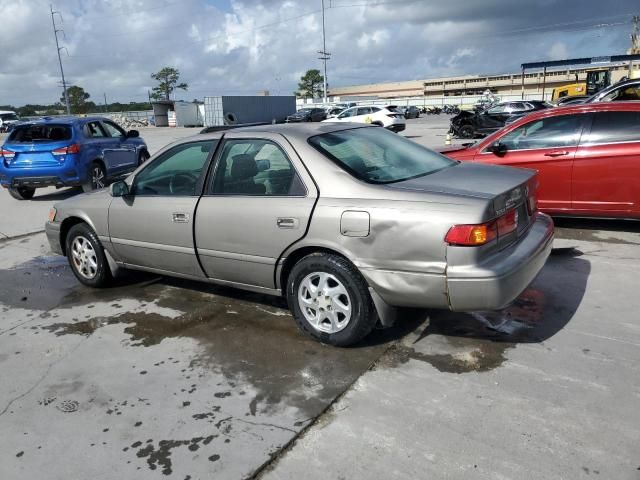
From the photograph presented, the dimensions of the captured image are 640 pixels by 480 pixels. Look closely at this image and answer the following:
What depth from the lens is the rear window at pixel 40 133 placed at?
10258 mm

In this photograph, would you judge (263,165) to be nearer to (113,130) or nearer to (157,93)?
(113,130)

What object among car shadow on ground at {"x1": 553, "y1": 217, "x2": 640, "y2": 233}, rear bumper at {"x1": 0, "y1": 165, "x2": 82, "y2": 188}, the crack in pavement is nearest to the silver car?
the crack in pavement

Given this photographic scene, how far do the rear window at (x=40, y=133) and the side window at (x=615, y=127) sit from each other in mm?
8938

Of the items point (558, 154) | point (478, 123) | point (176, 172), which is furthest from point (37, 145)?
point (478, 123)

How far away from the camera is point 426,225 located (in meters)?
3.15

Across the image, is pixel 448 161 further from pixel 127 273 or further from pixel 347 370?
pixel 127 273

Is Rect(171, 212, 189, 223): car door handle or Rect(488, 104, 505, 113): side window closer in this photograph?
Rect(171, 212, 189, 223): car door handle

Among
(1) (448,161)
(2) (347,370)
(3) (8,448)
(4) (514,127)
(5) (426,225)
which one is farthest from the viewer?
(4) (514,127)

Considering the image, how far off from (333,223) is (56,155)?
849 cm

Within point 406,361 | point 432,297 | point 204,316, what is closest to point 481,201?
point 432,297

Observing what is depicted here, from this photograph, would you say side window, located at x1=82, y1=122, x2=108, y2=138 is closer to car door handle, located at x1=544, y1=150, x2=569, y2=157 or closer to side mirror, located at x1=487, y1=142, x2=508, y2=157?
side mirror, located at x1=487, y1=142, x2=508, y2=157

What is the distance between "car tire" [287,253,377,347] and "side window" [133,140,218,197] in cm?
123

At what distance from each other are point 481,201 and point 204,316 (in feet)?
7.97

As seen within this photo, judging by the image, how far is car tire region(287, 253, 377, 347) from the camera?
346 cm
